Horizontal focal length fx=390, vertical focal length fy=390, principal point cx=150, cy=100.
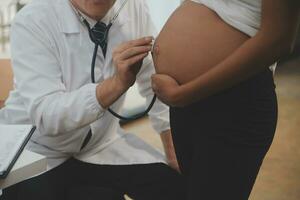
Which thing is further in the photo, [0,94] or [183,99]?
[0,94]

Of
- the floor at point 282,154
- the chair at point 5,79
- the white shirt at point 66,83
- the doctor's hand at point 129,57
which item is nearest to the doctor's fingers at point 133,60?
the doctor's hand at point 129,57

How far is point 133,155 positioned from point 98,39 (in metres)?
0.45

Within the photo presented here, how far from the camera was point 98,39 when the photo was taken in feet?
4.19

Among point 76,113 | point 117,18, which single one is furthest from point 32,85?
point 117,18

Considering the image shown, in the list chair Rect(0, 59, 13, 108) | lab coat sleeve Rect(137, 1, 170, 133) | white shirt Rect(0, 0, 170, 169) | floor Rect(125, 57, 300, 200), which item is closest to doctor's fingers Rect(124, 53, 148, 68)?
white shirt Rect(0, 0, 170, 169)

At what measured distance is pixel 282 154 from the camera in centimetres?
253

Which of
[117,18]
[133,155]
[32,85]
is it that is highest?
[117,18]

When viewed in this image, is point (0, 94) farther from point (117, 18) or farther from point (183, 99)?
point (183, 99)

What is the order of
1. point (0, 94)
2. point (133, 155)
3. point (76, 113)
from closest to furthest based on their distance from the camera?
1. point (76, 113)
2. point (133, 155)
3. point (0, 94)

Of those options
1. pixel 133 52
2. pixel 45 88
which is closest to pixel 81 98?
pixel 45 88

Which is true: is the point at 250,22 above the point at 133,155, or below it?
above

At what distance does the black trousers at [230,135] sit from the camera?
0.91 m

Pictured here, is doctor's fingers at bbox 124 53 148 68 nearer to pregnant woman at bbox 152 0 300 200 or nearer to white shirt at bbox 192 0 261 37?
pregnant woman at bbox 152 0 300 200

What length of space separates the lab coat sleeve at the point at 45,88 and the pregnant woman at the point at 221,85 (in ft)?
0.87
